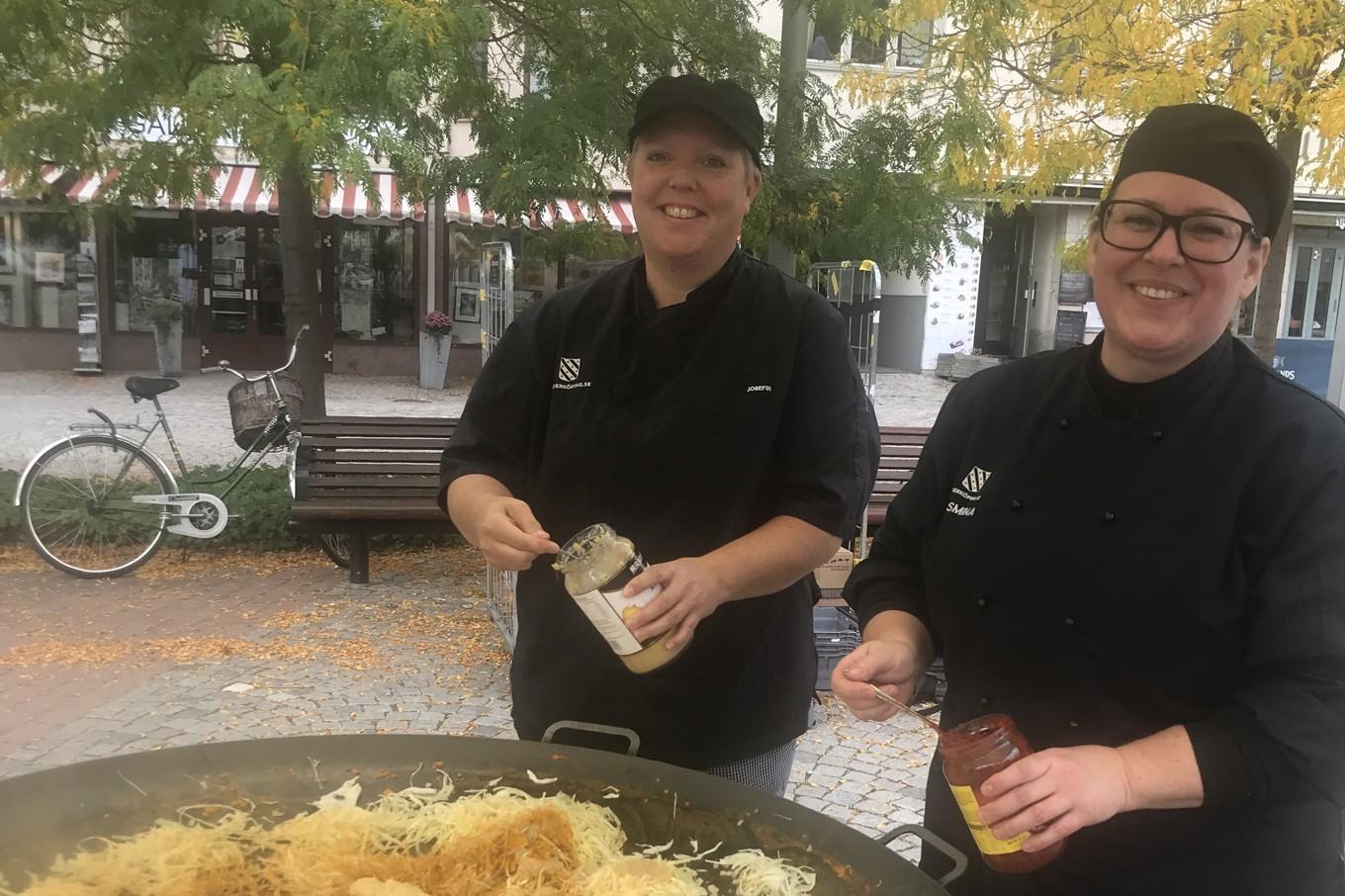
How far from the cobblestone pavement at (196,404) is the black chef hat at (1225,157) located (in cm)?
726

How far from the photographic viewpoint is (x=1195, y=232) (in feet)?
4.70

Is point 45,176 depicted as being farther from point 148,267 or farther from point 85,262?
point 148,267

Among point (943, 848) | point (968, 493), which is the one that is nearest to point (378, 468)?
point (968, 493)

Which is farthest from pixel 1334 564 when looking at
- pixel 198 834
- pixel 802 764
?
pixel 802 764

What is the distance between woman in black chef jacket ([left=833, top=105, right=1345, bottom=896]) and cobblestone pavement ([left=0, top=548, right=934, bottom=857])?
2.29 metres

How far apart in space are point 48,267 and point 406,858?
16266 mm

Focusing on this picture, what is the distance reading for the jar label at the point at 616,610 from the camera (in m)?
1.54

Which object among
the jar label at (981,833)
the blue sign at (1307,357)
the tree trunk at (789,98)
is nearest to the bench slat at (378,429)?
the tree trunk at (789,98)

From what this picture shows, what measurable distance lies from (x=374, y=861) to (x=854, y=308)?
14.6ft

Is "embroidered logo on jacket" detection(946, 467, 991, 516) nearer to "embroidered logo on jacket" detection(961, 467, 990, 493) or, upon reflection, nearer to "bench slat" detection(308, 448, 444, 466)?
"embroidered logo on jacket" detection(961, 467, 990, 493)

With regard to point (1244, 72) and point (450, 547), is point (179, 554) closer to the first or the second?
point (450, 547)

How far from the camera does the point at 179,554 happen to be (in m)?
6.75

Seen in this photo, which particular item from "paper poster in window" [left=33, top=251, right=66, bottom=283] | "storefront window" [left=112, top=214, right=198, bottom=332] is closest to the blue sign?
"storefront window" [left=112, top=214, right=198, bottom=332]

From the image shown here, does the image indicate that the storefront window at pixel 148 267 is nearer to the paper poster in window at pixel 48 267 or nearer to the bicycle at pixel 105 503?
the paper poster in window at pixel 48 267
